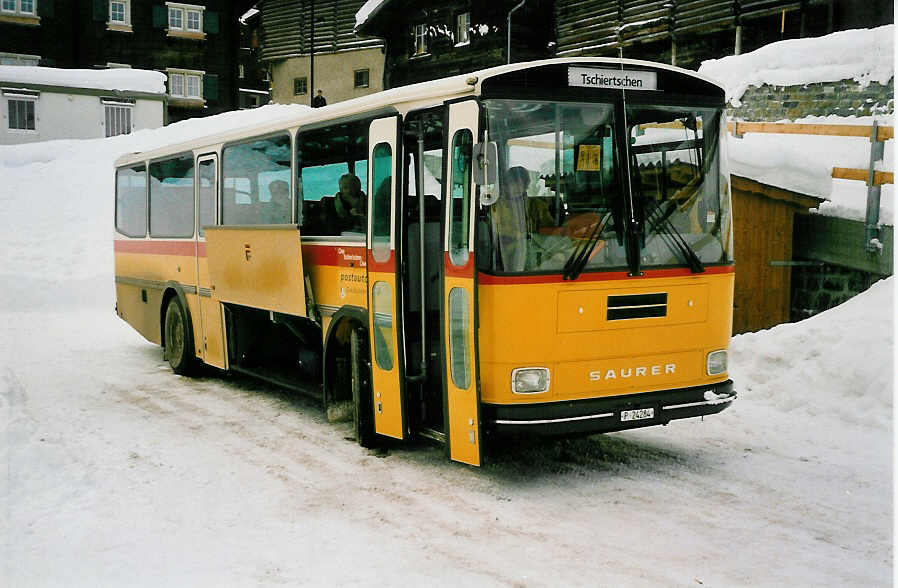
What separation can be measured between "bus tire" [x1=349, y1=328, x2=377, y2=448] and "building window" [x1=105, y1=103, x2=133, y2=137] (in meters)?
25.7

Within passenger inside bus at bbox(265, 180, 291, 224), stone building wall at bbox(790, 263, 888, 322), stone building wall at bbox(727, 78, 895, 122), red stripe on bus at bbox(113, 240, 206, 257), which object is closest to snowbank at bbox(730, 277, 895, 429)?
stone building wall at bbox(790, 263, 888, 322)

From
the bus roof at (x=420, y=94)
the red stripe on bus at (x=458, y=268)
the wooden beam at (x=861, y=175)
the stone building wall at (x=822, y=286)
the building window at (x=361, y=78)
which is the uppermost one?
the building window at (x=361, y=78)

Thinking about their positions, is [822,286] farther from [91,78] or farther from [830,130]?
[91,78]

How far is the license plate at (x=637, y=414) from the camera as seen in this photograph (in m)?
6.89

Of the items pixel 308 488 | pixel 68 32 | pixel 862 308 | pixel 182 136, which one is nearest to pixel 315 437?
pixel 308 488

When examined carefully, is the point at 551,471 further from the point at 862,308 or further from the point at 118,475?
the point at 862,308

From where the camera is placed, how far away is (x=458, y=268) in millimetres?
6738

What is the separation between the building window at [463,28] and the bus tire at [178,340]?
23922mm

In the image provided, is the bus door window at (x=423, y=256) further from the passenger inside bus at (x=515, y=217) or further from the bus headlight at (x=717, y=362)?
the bus headlight at (x=717, y=362)

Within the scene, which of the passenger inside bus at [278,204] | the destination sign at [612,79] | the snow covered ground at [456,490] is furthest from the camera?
the passenger inside bus at [278,204]

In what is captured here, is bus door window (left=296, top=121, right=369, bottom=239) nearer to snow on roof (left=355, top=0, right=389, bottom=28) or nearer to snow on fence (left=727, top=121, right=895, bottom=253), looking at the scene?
snow on fence (left=727, top=121, right=895, bottom=253)

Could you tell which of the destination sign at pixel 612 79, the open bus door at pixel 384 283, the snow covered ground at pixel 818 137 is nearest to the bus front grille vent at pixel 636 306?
the destination sign at pixel 612 79

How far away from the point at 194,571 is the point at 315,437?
137 inches

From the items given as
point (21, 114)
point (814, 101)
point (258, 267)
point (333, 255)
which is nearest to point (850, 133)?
point (814, 101)
